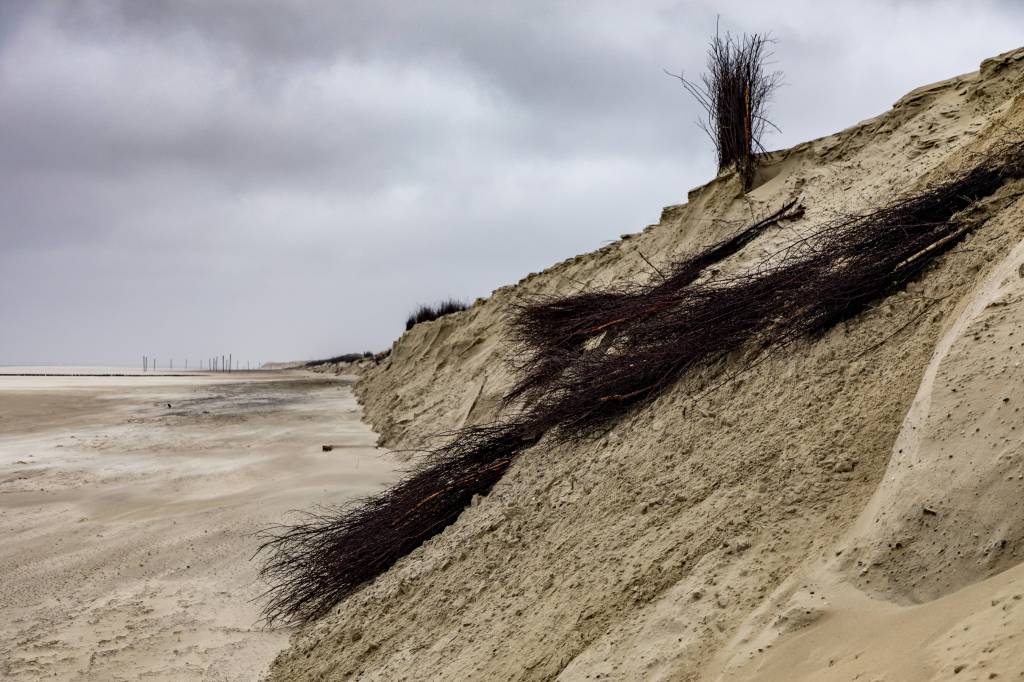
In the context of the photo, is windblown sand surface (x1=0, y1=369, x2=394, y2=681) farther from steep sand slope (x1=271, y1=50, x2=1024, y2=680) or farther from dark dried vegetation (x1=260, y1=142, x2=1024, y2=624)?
steep sand slope (x1=271, y1=50, x2=1024, y2=680)

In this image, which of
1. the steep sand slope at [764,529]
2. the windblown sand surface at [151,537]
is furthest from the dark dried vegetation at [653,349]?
the windblown sand surface at [151,537]

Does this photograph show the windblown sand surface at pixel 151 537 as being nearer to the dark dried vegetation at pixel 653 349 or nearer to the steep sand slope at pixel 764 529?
the dark dried vegetation at pixel 653 349

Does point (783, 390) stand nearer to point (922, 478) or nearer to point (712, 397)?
point (712, 397)

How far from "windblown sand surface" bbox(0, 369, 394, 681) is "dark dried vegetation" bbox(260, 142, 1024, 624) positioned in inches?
17.8

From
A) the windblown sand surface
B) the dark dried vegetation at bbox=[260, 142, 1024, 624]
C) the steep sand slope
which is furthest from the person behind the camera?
the windblown sand surface

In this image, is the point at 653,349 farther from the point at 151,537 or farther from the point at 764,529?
the point at 151,537

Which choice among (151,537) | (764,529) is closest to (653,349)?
(764,529)

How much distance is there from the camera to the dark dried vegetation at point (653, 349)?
10.9 feet

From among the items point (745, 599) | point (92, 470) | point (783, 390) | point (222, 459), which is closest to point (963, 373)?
point (783, 390)

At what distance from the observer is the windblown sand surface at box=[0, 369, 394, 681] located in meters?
3.74

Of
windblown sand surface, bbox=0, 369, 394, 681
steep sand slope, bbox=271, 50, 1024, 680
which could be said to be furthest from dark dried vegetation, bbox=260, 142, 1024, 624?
windblown sand surface, bbox=0, 369, 394, 681

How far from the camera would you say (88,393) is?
23797 millimetres

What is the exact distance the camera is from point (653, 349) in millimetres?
4000

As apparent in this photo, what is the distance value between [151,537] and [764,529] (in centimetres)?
508
